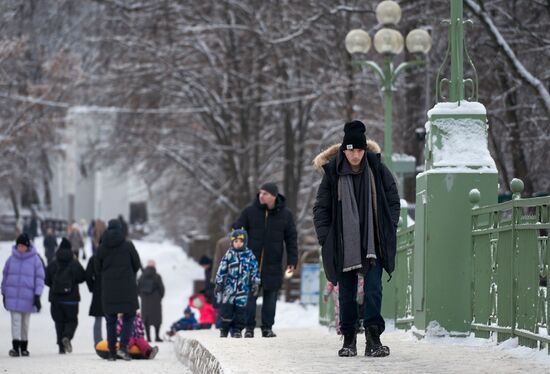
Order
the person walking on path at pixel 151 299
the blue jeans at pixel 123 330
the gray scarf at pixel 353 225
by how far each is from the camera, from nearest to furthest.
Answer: the gray scarf at pixel 353 225 < the blue jeans at pixel 123 330 < the person walking on path at pixel 151 299

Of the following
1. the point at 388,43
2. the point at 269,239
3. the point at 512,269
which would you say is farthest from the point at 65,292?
the point at 512,269

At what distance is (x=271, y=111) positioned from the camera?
43.6 metres

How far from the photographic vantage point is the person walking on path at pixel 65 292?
1958 centimetres

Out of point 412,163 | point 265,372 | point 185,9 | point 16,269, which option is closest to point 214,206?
point 185,9

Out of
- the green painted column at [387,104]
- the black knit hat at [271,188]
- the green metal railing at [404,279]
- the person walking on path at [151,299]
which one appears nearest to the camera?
the green metal railing at [404,279]

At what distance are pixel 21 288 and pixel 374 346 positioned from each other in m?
9.35

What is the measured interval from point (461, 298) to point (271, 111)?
3224 centimetres

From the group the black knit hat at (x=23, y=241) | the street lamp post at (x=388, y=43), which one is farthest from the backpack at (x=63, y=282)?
the street lamp post at (x=388, y=43)

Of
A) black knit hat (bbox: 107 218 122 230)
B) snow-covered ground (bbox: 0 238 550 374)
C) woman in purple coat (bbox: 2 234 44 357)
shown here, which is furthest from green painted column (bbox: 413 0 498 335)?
woman in purple coat (bbox: 2 234 44 357)

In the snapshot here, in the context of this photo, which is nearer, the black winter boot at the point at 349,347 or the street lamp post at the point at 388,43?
the black winter boot at the point at 349,347

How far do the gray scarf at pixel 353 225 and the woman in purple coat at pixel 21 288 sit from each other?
9325mm

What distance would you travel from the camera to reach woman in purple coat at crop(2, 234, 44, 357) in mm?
18312

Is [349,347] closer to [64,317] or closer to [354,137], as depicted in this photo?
[354,137]

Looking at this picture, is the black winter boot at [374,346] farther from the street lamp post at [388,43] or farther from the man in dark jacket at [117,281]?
the street lamp post at [388,43]
